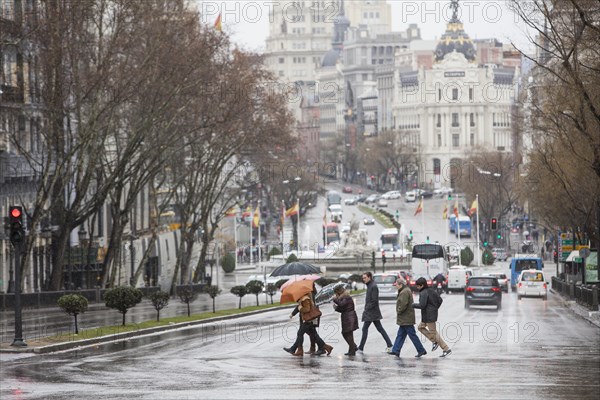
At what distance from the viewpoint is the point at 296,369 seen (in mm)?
30281

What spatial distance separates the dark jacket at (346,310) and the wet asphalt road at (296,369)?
2.25 feet

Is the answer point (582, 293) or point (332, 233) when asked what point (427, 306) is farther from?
point (332, 233)

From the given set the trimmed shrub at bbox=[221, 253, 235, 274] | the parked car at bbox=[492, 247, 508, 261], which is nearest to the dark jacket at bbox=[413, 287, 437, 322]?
the trimmed shrub at bbox=[221, 253, 235, 274]

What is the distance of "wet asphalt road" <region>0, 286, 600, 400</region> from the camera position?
26.1 m


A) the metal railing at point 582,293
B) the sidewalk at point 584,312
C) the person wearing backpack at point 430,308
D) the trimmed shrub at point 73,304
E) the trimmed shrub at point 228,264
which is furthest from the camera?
the trimmed shrub at point 228,264

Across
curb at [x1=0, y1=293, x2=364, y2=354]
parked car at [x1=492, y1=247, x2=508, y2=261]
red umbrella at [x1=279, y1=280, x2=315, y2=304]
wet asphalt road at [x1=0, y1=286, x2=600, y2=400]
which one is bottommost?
wet asphalt road at [x1=0, y1=286, x2=600, y2=400]

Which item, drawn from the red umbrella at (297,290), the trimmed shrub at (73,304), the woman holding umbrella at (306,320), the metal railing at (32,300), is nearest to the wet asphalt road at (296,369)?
the woman holding umbrella at (306,320)

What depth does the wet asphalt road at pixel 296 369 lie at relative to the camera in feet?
85.6

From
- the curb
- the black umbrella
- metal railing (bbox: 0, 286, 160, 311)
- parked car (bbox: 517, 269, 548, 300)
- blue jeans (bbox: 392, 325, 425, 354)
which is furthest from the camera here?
parked car (bbox: 517, 269, 548, 300)

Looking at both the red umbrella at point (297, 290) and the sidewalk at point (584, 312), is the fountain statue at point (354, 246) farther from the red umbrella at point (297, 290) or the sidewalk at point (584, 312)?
the red umbrella at point (297, 290)

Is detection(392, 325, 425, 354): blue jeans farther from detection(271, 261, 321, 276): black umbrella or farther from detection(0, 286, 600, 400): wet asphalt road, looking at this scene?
detection(271, 261, 321, 276): black umbrella

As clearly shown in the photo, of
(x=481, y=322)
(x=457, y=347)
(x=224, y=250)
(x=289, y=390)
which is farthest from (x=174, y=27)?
(x=224, y=250)

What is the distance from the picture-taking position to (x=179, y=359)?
32469 mm

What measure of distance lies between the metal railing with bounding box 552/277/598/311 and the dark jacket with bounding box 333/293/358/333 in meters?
24.3
